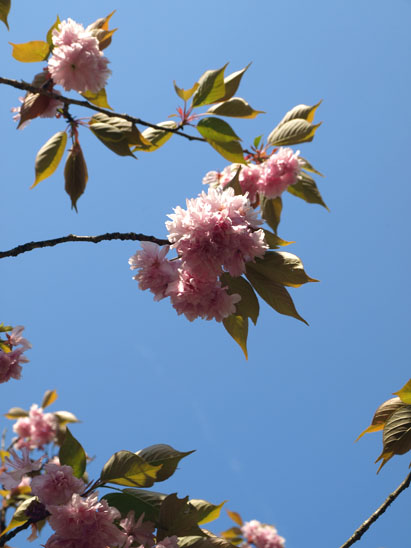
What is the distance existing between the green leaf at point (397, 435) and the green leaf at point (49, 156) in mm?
1172

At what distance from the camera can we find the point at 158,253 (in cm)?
106

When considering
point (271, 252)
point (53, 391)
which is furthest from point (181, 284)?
point (53, 391)

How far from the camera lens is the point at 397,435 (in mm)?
1013

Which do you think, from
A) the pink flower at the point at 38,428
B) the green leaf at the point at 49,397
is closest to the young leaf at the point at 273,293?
the green leaf at the point at 49,397

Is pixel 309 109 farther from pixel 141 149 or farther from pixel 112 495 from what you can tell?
pixel 112 495

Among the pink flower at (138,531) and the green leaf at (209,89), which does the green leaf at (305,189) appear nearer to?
the green leaf at (209,89)

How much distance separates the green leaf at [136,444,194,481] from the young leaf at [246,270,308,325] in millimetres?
352

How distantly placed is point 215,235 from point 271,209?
889mm

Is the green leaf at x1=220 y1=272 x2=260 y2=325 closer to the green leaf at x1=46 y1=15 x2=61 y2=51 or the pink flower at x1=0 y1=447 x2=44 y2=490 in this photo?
the pink flower at x1=0 y1=447 x2=44 y2=490

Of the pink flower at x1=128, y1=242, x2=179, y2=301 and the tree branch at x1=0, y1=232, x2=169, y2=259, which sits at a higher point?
the tree branch at x1=0, y1=232, x2=169, y2=259

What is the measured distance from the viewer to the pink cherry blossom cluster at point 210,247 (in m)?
0.95

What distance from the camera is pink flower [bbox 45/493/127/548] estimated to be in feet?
2.97

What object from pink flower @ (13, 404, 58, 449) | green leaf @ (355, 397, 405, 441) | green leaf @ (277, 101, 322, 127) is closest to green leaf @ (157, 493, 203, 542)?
green leaf @ (355, 397, 405, 441)

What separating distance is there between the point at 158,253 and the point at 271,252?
241mm
